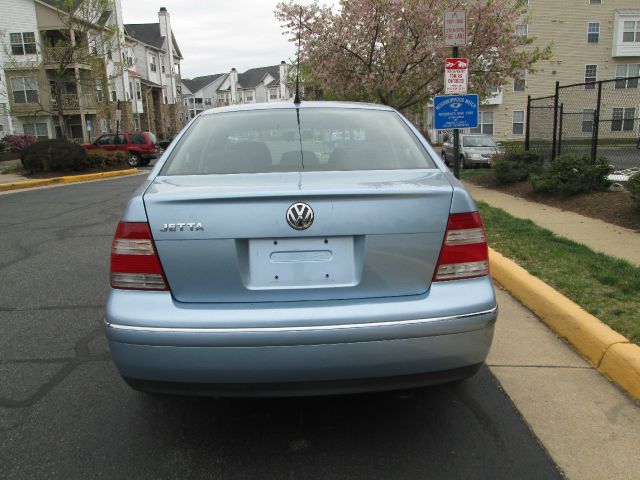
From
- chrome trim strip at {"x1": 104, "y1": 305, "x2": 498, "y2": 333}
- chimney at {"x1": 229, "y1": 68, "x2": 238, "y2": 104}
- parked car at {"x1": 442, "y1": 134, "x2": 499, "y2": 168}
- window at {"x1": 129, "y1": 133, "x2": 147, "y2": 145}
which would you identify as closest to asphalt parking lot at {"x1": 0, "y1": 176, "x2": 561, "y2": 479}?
chrome trim strip at {"x1": 104, "y1": 305, "x2": 498, "y2": 333}

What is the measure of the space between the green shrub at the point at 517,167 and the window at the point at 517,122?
1168 inches

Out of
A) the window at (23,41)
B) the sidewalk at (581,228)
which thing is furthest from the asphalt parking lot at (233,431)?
the window at (23,41)

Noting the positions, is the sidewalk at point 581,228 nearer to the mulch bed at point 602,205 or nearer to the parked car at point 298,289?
the mulch bed at point 602,205

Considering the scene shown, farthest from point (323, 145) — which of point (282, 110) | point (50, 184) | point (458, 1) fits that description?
point (50, 184)

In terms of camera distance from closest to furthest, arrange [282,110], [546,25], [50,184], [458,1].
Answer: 1. [282,110]
2. [458,1]
3. [50,184]
4. [546,25]

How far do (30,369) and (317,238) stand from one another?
2.39 m

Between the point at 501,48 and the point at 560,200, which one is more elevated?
the point at 501,48

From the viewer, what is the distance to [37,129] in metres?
38.7

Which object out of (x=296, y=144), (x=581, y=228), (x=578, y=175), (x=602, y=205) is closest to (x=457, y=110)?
(x=578, y=175)

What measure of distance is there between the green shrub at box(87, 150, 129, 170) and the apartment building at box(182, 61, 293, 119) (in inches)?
2797

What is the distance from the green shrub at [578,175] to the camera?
9.14 m

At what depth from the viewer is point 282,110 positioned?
351 cm

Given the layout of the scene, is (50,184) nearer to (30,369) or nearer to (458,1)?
(458,1)

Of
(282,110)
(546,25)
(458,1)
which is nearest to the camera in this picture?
(282,110)
